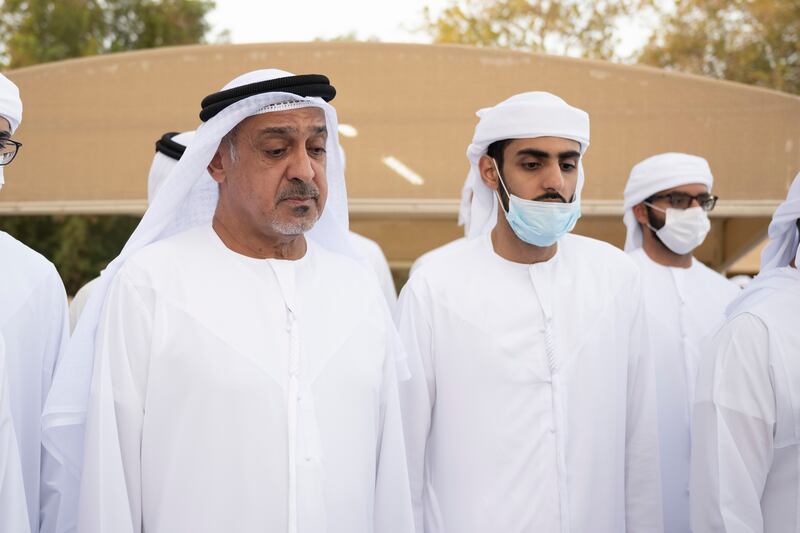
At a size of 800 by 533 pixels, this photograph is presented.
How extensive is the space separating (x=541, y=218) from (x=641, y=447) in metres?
0.93

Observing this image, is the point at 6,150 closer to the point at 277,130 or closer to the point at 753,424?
the point at 277,130

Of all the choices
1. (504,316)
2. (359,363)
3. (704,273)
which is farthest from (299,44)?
(359,363)

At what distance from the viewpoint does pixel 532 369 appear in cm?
326

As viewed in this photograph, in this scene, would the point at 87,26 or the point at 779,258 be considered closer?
the point at 779,258

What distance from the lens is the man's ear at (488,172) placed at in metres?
3.60

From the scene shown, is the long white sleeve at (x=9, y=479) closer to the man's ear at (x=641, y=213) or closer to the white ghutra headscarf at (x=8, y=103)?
the white ghutra headscarf at (x=8, y=103)

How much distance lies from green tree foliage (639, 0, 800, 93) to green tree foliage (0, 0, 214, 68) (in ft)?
37.0

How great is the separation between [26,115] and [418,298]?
4.83 meters

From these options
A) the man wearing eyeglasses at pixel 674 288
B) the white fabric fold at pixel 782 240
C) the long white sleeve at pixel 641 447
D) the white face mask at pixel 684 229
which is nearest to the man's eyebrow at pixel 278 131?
the long white sleeve at pixel 641 447

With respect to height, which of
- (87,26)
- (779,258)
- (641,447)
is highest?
(87,26)

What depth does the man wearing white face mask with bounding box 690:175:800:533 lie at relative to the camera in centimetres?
284

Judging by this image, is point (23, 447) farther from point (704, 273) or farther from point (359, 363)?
point (704, 273)

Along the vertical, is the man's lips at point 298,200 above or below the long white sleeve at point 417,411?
above

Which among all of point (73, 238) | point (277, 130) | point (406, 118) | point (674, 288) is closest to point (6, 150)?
point (277, 130)
